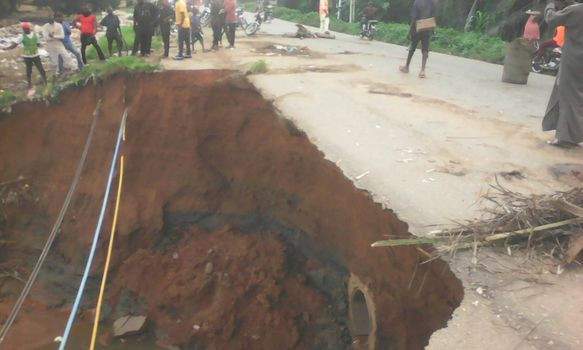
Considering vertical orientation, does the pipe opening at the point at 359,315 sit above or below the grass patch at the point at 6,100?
below

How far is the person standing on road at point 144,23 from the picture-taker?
1034 cm

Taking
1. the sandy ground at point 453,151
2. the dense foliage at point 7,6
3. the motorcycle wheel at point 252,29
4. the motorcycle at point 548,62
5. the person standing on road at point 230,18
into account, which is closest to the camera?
the sandy ground at point 453,151

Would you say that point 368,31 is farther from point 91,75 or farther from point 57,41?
point 91,75

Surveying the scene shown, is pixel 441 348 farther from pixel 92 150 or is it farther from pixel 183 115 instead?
pixel 92 150

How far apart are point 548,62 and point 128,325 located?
10467mm

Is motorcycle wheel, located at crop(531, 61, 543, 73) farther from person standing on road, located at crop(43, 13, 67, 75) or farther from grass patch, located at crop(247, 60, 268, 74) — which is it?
person standing on road, located at crop(43, 13, 67, 75)

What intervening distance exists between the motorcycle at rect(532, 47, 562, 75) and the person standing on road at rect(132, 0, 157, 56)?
8653 millimetres

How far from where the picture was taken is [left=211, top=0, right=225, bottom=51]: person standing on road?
1255 centimetres

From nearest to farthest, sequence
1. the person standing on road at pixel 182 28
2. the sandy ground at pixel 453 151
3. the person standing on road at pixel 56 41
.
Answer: the sandy ground at pixel 453 151
the person standing on road at pixel 56 41
the person standing on road at pixel 182 28

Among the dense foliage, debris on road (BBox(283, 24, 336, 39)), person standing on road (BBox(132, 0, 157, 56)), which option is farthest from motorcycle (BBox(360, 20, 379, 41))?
the dense foliage

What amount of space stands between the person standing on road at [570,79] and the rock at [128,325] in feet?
18.5

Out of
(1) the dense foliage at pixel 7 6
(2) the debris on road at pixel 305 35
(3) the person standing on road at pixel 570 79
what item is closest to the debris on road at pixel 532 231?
(3) the person standing on road at pixel 570 79

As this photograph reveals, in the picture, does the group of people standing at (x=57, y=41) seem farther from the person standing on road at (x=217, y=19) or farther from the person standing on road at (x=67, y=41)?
the person standing on road at (x=217, y=19)

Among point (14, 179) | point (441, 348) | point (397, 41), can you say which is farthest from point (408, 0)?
point (441, 348)
